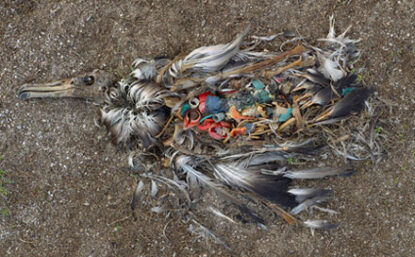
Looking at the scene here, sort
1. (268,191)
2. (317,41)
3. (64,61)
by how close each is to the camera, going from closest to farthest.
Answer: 1. (268,191)
2. (317,41)
3. (64,61)

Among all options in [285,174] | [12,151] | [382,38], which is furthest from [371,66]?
[12,151]

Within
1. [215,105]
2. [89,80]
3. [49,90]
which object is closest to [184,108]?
[215,105]

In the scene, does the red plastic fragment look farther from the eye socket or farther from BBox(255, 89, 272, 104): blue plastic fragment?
the eye socket

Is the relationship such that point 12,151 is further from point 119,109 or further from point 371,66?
point 371,66

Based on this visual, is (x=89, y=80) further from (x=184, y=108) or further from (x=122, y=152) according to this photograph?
(x=184, y=108)

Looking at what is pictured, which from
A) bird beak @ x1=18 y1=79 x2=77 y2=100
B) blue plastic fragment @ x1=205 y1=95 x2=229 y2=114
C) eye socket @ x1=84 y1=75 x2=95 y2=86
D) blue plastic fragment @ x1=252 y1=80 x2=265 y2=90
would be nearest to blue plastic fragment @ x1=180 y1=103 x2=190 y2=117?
blue plastic fragment @ x1=205 y1=95 x2=229 y2=114

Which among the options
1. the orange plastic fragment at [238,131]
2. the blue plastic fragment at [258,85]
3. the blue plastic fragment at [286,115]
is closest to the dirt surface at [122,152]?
the blue plastic fragment at [258,85]

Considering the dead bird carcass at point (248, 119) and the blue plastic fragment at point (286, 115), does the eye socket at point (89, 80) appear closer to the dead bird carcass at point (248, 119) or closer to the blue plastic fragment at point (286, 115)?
the dead bird carcass at point (248, 119)
